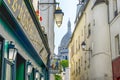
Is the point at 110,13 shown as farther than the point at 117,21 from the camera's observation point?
Yes

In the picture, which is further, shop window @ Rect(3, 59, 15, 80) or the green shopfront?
shop window @ Rect(3, 59, 15, 80)

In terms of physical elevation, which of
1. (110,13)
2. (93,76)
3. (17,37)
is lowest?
(93,76)

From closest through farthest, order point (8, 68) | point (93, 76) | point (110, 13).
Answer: point (8, 68) → point (110, 13) → point (93, 76)

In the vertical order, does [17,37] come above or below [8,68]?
above

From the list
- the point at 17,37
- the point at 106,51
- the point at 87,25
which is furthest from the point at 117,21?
the point at 17,37

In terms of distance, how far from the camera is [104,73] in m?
27.6

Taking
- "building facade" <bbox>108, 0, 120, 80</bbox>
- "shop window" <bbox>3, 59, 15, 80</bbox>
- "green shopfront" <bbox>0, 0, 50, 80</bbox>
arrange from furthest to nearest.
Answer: "building facade" <bbox>108, 0, 120, 80</bbox>
"shop window" <bbox>3, 59, 15, 80</bbox>
"green shopfront" <bbox>0, 0, 50, 80</bbox>

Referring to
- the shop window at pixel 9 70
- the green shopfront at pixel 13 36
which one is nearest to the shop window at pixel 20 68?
the green shopfront at pixel 13 36

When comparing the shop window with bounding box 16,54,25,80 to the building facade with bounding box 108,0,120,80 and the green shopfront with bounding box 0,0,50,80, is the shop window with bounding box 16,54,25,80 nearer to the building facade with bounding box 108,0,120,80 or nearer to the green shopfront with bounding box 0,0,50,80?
the green shopfront with bounding box 0,0,50,80

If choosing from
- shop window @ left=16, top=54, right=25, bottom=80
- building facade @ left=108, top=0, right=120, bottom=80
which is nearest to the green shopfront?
shop window @ left=16, top=54, right=25, bottom=80

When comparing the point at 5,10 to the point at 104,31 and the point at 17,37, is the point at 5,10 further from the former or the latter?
the point at 104,31

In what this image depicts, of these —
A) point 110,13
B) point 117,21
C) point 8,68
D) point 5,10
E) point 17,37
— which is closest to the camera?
point 5,10

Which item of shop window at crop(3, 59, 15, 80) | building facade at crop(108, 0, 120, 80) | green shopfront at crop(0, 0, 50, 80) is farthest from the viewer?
building facade at crop(108, 0, 120, 80)

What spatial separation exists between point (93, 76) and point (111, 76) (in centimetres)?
221
